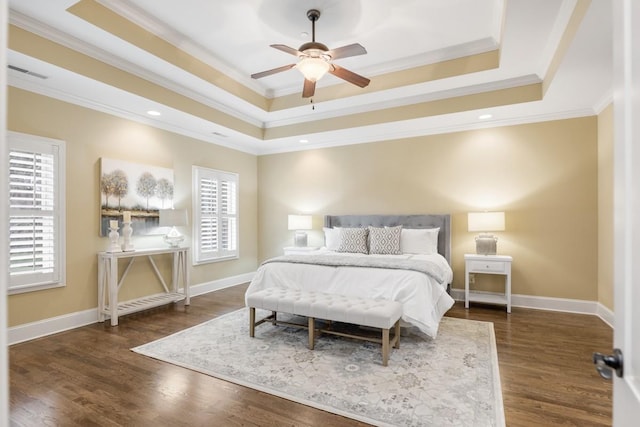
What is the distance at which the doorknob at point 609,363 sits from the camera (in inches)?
29.7

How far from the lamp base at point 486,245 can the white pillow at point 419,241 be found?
57 centimetres

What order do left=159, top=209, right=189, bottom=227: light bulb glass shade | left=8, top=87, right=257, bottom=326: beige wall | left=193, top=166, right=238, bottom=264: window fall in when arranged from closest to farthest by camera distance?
left=8, top=87, right=257, bottom=326: beige wall < left=159, top=209, right=189, bottom=227: light bulb glass shade < left=193, top=166, right=238, bottom=264: window

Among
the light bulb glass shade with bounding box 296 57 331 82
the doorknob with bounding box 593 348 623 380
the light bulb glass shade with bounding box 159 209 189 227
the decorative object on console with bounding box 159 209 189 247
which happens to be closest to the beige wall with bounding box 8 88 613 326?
the decorative object on console with bounding box 159 209 189 247

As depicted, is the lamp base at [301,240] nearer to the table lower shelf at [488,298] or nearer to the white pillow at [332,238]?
the white pillow at [332,238]

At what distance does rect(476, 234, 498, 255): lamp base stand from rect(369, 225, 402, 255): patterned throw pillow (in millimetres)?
1091

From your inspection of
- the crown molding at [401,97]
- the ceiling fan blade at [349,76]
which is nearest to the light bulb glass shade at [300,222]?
the crown molding at [401,97]

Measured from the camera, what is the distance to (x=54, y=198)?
3555 millimetres

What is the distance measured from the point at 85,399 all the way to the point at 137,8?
3325 mm

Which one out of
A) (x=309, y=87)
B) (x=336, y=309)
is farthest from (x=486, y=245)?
(x=309, y=87)

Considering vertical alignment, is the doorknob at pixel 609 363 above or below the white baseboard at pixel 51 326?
above

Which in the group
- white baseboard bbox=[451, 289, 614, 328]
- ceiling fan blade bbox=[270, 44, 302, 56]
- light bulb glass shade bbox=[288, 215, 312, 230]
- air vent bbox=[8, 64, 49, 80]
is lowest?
white baseboard bbox=[451, 289, 614, 328]

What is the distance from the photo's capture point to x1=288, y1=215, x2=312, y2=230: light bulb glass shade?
5.84 meters

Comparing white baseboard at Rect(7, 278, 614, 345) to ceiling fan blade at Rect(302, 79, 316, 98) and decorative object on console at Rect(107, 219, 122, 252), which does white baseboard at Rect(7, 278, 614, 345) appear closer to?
decorative object on console at Rect(107, 219, 122, 252)

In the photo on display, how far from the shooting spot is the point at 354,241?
491cm
